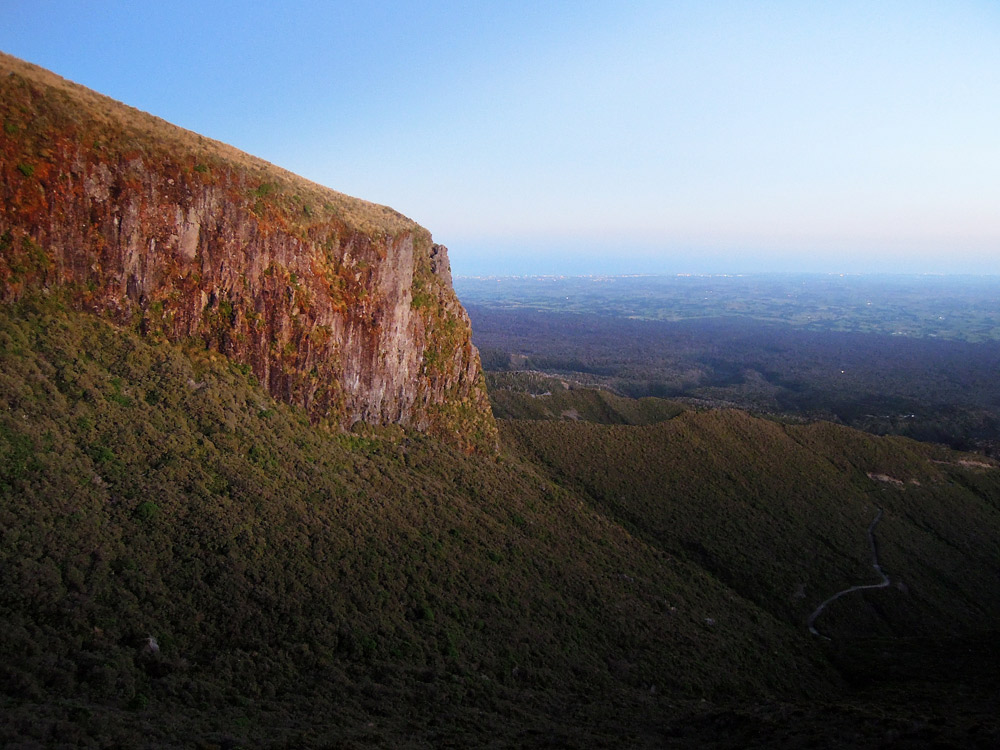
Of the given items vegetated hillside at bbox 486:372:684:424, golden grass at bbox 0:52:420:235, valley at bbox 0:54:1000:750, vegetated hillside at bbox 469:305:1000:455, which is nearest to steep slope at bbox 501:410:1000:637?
valley at bbox 0:54:1000:750

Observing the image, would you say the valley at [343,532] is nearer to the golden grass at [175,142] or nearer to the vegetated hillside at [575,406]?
the golden grass at [175,142]

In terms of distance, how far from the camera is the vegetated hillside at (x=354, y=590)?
1634 cm

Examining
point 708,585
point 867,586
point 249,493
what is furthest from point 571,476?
point 249,493

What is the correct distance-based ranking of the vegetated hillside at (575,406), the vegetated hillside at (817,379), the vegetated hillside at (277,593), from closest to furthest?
the vegetated hillside at (277,593) < the vegetated hillside at (575,406) < the vegetated hillside at (817,379)

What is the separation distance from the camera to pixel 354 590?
24.4 metres

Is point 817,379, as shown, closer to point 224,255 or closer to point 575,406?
point 575,406

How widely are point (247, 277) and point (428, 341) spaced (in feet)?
47.9

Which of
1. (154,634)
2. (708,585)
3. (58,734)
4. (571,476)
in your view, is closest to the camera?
(58,734)

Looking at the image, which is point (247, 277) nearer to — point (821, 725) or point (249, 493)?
point (249, 493)

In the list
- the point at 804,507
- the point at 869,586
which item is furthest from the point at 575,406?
the point at 869,586

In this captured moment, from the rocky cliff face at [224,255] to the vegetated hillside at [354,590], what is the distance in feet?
6.59

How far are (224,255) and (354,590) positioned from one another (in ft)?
63.0

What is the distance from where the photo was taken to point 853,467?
58125mm

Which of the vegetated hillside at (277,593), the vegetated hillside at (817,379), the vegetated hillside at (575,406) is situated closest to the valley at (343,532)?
the vegetated hillside at (277,593)
